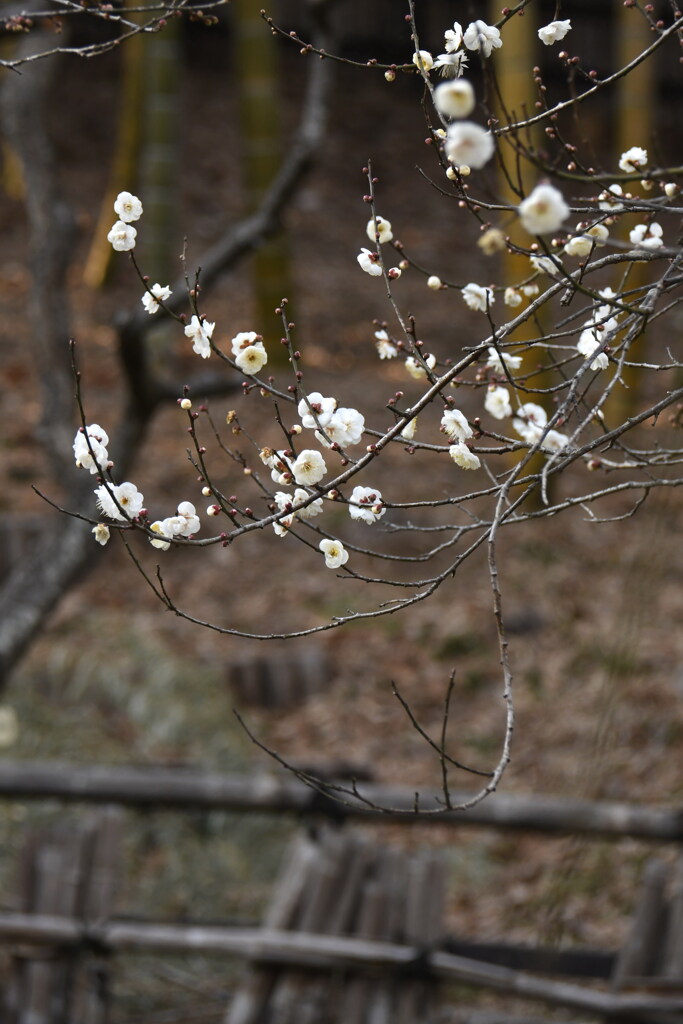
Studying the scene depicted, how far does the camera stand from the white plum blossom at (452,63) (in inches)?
70.1

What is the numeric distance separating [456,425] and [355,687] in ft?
16.3

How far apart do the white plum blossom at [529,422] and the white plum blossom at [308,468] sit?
444 mm

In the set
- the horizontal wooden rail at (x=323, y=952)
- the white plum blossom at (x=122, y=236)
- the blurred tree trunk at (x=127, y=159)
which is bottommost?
the horizontal wooden rail at (x=323, y=952)

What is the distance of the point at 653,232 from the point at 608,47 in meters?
15.2

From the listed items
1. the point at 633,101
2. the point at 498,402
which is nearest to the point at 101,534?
the point at 498,402

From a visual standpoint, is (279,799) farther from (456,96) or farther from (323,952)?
(456,96)

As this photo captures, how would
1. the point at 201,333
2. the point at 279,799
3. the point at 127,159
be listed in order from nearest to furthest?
the point at 201,333, the point at 279,799, the point at 127,159

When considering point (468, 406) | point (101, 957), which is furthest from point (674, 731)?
point (468, 406)

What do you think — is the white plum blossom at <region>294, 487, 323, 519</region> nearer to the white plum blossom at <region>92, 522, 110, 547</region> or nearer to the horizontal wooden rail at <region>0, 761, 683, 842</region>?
the white plum blossom at <region>92, 522, 110, 547</region>

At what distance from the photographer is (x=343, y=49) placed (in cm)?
1462

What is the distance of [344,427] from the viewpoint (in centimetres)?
172

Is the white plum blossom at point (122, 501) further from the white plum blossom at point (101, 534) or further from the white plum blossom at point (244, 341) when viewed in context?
the white plum blossom at point (244, 341)

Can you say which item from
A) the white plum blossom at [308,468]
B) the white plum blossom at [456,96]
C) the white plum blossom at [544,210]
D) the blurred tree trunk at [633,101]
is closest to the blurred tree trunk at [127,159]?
the blurred tree trunk at [633,101]

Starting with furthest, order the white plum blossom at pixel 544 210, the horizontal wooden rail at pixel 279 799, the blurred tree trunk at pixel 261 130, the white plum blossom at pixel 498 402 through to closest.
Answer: the blurred tree trunk at pixel 261 130 → the horizontal wooden rail at pixel 279 799 → the white plum blossom at pixel 498 402 → the white plum blossom at pixel 544 210
